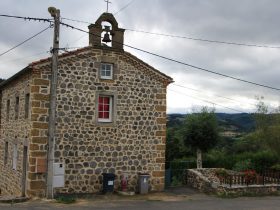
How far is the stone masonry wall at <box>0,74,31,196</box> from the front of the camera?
65.7 ft

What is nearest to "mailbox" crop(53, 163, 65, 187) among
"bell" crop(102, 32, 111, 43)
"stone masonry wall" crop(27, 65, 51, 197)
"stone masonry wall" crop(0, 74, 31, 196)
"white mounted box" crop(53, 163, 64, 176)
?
"white mounted box" crop(53, 163, 64, 176)

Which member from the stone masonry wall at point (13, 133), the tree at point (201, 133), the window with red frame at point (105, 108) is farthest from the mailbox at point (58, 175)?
the tree at point (201, 133)

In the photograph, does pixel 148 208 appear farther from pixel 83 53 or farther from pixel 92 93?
pixel 83 53

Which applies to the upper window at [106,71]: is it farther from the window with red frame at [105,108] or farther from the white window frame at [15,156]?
the white window frame at [15,156]

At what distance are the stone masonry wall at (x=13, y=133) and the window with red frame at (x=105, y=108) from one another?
10.5 ft

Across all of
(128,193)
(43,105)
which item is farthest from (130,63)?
(128,193)

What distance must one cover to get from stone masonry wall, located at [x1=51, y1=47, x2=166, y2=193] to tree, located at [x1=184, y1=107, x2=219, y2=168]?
6.29 metres

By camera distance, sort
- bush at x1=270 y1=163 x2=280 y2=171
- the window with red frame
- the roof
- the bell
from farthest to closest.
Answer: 1. bush at x1=270 y1=163 x2=280 y2=171
2. the window with red frame
3. the bell
4. the roof

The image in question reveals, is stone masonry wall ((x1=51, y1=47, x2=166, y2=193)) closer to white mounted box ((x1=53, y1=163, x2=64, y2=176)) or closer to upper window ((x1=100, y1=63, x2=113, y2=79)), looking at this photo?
upper window ((x1=100, y1=63, x2=113, y2=79))

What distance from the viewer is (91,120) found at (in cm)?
1995

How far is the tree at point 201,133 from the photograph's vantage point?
27594 millimetres

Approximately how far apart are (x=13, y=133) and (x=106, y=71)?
571cm

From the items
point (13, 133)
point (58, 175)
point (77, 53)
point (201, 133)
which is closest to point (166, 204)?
point (58, 175)

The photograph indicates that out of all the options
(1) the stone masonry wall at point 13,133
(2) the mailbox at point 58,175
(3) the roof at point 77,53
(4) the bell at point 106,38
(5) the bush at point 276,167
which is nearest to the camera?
(2) the mailbox at point 58,175
